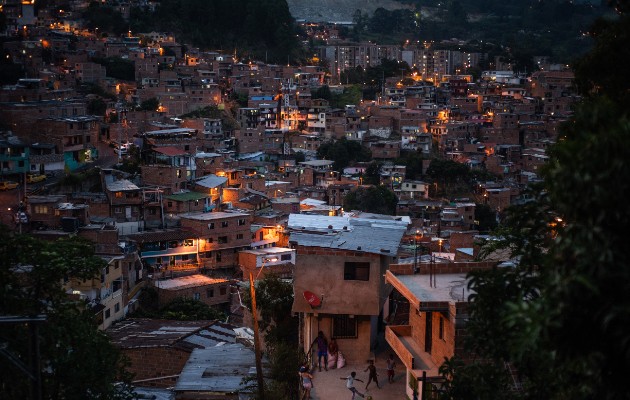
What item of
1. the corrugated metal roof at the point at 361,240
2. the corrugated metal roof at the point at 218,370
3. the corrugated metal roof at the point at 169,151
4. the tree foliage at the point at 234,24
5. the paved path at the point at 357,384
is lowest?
the corrugated metal roof at the point at 218,370

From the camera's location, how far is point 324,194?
28.7m

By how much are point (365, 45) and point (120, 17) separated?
17.3 meters

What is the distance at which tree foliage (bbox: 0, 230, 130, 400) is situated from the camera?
5.55 m

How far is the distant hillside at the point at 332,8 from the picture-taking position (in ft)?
295

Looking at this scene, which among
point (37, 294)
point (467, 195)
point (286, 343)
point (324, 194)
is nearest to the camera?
Result: point (37, 294)

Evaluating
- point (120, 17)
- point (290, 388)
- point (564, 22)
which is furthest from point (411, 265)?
point (564, 22)

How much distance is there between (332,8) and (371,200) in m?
68.8

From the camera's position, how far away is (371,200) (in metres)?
27.3

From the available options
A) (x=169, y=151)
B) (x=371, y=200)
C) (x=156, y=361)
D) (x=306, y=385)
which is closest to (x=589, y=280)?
(x=306, y=385)

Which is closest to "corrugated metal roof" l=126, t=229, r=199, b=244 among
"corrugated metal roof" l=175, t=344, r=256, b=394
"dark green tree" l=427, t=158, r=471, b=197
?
"corrugated metal roof" l=175, t=344, r=256, b=394

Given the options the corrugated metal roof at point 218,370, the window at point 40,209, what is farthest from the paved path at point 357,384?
the window at point 40,209

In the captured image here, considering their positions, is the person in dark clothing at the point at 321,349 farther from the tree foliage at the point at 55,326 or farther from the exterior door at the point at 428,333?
the tree foliage at the point at 55,326

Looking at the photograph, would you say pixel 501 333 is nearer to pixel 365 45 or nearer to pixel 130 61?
pixel 130 61

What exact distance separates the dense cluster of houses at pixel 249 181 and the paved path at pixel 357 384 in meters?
0.29
